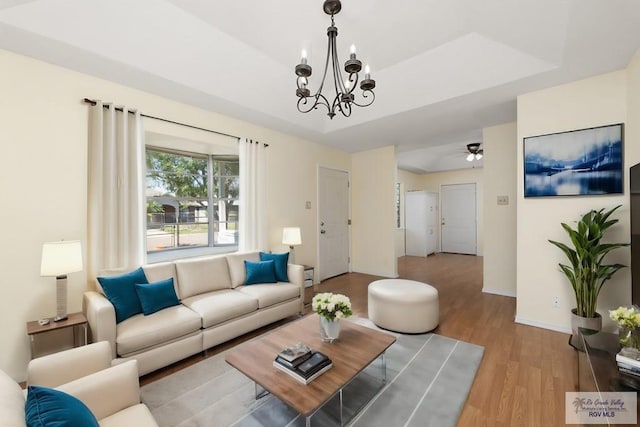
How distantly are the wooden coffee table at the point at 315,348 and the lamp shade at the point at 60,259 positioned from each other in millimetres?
1508

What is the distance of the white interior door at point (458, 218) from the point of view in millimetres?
7895

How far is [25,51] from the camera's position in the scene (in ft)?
7.18

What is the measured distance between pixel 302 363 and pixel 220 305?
129 cm

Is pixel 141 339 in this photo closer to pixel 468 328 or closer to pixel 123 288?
pixel 123 288

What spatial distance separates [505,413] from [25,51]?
455cm

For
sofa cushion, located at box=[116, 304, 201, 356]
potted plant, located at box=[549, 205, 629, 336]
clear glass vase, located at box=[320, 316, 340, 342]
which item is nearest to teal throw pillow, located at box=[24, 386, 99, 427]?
sofa cushion, located at box=[116, 304, 201, 356]

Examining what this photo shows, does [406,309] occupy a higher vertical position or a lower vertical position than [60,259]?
lower

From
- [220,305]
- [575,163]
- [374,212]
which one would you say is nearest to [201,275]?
[220,305]

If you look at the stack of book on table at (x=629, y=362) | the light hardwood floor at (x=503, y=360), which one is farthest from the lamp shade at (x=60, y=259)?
the stack of book on table at (x=629, y=362)

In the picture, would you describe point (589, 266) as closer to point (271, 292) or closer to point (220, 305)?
point (271, 292)

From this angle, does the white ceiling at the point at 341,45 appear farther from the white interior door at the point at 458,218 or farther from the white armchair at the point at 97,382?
the white interior door at the point at 458,218

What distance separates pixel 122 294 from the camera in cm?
232

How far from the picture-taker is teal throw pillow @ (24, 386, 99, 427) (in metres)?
0.86

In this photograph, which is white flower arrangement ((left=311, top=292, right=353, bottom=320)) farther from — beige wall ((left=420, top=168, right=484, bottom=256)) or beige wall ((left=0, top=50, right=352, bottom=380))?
beige wall ((left=420, top=168, right=484, bottom=256))
